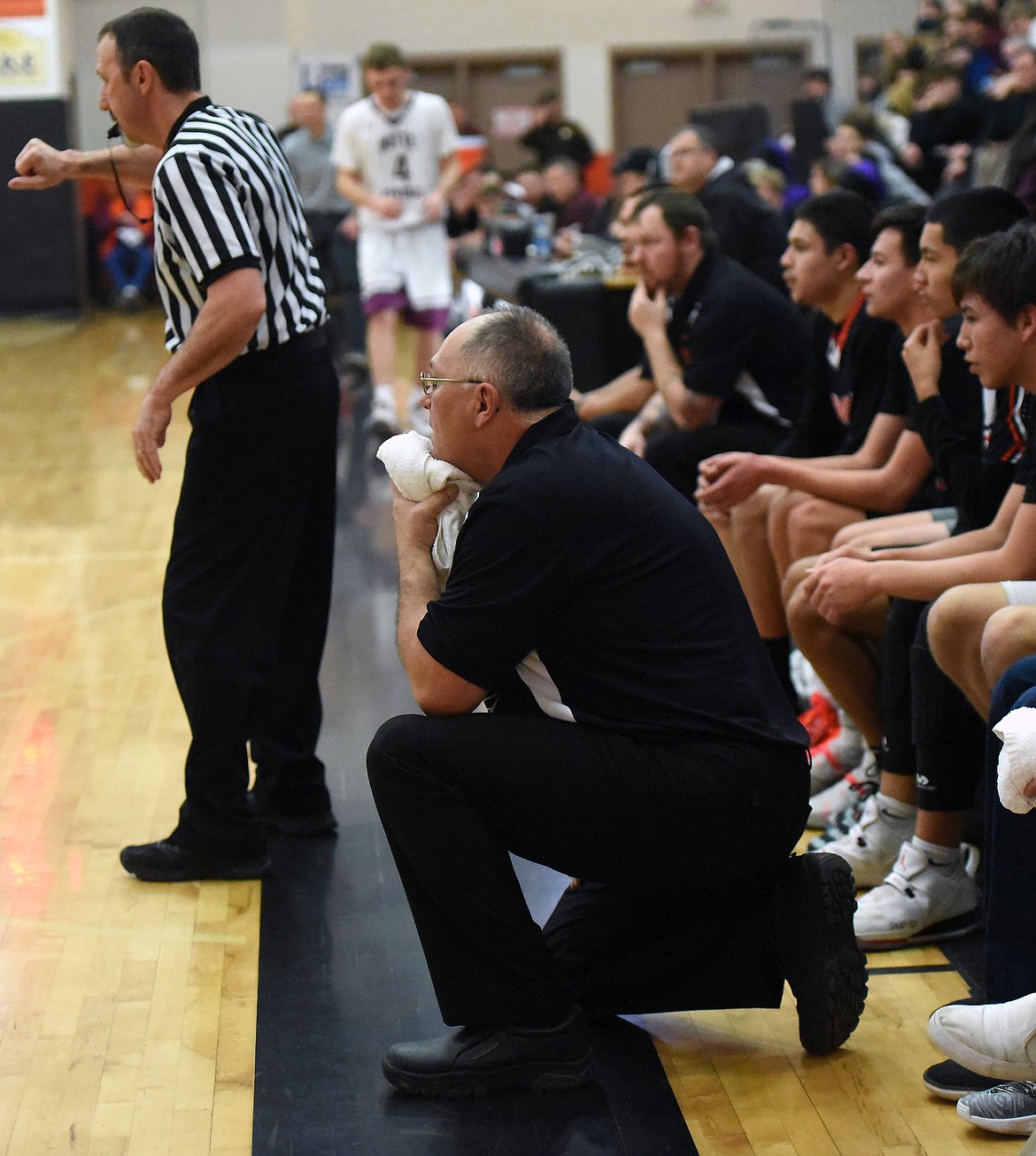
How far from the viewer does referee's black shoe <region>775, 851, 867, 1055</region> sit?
2238mm

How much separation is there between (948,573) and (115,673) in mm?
2451

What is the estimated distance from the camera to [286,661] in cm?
327

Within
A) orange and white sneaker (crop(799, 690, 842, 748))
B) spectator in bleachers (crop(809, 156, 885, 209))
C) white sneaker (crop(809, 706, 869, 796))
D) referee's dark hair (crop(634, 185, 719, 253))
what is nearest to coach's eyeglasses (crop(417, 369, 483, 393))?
white sneaker (crop(809, 706, 869, 796))

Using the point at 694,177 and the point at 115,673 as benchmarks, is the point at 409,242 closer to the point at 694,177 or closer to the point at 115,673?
the point at 694,177

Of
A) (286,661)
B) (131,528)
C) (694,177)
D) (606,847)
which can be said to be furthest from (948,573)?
(131,528)

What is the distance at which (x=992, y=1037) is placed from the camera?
2.00 metres

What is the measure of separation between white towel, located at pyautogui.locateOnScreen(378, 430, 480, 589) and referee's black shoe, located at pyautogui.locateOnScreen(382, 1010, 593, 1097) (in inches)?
25.8

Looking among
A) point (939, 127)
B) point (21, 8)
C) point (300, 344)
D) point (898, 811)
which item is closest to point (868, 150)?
point (939, 127)

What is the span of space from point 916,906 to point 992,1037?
0.67m

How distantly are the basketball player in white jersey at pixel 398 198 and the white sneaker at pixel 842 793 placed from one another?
182 inches

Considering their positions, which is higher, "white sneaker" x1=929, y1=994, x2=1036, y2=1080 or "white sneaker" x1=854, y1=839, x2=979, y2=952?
"white sneaker" x1=929, y1=994, x2=1036, y2=1080

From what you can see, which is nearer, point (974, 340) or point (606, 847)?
point (606, 847)

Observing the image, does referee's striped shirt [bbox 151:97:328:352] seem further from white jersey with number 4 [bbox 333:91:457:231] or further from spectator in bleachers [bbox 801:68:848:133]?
spectator in bleachers [bbox 801:68:848:133]

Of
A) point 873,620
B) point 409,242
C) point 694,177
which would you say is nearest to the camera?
point 873,620
